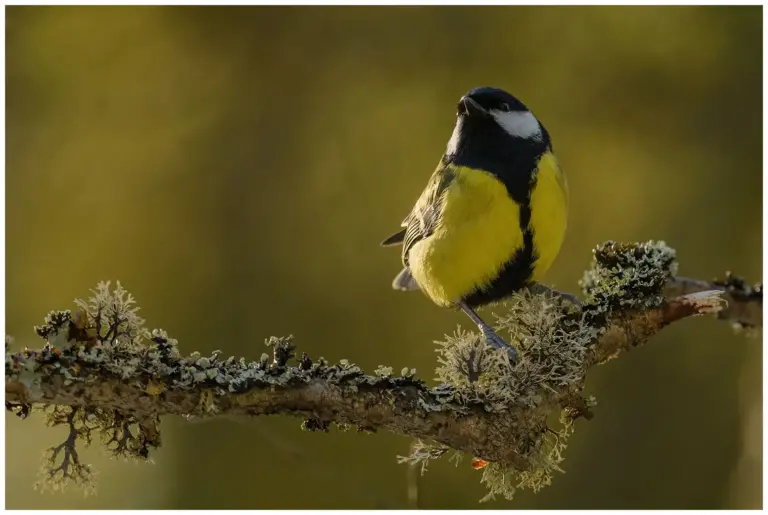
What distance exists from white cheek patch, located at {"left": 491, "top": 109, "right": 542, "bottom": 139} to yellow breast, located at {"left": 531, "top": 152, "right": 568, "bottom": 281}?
67 millimetres

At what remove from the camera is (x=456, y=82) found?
3969 mm

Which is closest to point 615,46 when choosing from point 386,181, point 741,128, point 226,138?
point 741,128

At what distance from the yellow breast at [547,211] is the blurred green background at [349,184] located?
5.37 ft

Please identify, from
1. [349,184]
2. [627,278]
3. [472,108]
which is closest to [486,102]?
[472,108]

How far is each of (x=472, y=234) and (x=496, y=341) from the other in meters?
0.26

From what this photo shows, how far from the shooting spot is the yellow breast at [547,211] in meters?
1.97

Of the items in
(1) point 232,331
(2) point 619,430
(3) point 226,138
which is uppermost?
(3) point 226,138

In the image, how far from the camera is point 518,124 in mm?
2061

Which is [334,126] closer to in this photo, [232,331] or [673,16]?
[232,331]

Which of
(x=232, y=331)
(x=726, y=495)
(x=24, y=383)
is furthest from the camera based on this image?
(x=232, y=331)

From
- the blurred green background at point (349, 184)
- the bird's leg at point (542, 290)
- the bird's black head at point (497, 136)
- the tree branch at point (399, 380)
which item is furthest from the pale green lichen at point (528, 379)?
the blurred green background at point (349, 184)

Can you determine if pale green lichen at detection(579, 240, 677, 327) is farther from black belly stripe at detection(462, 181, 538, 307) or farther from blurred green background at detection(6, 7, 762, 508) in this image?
blurred green background at detection(6, 7, 762, 508)

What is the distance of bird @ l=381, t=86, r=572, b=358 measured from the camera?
195 centimetres

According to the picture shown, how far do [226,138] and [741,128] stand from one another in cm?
238
